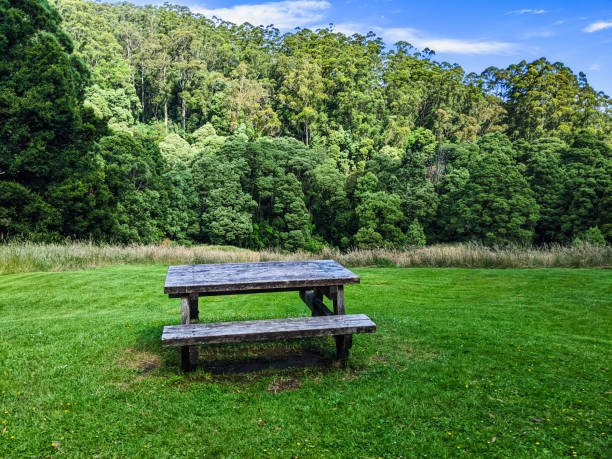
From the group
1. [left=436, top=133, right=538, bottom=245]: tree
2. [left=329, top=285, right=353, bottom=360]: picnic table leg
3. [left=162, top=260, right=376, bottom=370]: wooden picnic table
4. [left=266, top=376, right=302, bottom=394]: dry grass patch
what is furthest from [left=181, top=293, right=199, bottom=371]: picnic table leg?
[left=436, top=133, right=538, bottom=245]: tree

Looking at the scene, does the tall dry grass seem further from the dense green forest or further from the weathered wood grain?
the weathered wood grain

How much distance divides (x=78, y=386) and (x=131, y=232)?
1161 inches

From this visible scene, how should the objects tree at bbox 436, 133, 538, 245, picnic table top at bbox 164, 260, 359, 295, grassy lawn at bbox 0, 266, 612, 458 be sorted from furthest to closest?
1. tree at bbox 436, 133, 538, 245
2. picnic table top at bbox 164, 260, 359, 295
3. grassy lawn at bbox 0, 266, 612, 458

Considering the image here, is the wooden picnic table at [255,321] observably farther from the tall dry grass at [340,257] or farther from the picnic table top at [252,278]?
the tall dry grass at [340,257]

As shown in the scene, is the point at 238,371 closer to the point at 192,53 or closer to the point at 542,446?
the point at 542,446

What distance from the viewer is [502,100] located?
59.5 meters

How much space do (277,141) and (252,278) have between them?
4324cm

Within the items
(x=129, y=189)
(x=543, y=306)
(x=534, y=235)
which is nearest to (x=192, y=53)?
(x=129, y=189)

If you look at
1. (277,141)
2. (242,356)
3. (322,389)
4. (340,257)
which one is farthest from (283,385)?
(277,141)

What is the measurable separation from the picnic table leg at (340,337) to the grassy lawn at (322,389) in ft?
0.64

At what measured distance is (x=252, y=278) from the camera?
4.52m

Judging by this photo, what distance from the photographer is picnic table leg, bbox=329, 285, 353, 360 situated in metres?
4.62

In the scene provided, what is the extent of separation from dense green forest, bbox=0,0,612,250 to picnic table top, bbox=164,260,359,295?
1346 cm

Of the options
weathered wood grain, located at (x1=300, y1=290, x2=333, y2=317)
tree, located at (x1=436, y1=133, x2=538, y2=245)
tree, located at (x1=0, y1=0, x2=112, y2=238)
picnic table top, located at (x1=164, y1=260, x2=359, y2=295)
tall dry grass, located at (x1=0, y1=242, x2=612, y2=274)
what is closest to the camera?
picnic table top, located at (x1=164, y1=260, x2=359, y2=295)
